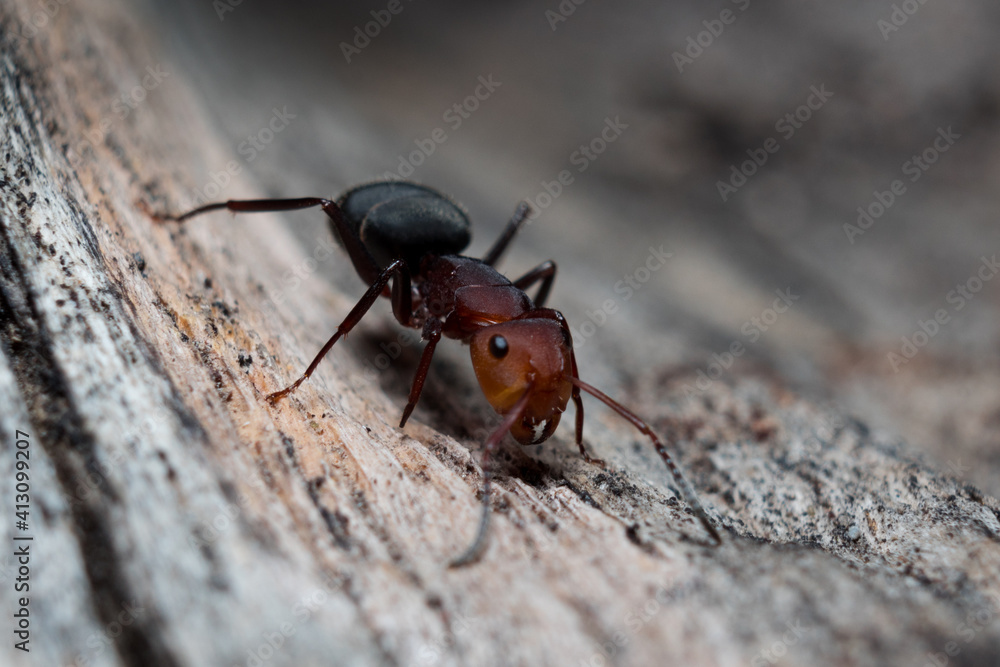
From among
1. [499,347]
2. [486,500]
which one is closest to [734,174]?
[499,347]

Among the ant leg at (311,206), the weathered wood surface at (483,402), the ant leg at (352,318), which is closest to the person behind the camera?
the weathered wood surface at (483,402)

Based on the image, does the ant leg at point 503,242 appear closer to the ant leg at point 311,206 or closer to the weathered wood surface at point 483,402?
the weathered wood surface at point 483,402

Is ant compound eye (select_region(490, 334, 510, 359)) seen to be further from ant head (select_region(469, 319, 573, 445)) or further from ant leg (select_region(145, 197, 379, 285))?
ant leg (select_region(145, 197, 379, 285))

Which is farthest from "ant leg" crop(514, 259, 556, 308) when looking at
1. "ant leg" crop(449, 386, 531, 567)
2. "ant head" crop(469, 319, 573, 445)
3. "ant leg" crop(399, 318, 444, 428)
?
"ant leg" crop(449, 386, 531, 567)

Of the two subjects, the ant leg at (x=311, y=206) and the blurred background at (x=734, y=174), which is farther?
the blurred background at (x=734, y=174)

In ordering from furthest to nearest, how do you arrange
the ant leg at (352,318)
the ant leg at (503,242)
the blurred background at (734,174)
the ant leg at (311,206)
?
the blurred background at (734,174) → the ant leg at (503,242) → the ant leg at (311,206) → the ant leg at (352,318)

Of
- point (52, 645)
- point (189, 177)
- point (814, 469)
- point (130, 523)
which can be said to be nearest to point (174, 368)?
point (130, 523)

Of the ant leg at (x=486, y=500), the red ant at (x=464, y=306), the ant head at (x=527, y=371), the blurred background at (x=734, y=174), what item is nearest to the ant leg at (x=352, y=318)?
the red ant at (x=464, y=306)

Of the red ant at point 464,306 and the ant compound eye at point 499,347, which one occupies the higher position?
the ant compound eye at point 499,347
